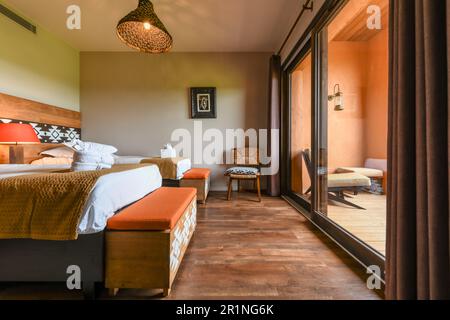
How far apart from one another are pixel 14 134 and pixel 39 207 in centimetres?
172

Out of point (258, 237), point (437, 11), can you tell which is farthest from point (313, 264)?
point (437, 11)

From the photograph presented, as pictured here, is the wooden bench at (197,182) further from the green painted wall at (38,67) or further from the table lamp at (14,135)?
the green painted wall at (38,67)

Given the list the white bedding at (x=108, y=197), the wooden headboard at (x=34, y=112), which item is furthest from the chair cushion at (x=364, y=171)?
the wooden headboard at (x=34, y=112)

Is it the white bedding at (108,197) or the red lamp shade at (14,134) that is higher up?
the red lamp shade at (14,134)

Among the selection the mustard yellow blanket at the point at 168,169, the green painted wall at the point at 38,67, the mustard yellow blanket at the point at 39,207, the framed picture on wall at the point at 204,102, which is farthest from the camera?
the framed picture on wall at the point at 204,102

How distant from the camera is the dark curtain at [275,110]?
352 cm

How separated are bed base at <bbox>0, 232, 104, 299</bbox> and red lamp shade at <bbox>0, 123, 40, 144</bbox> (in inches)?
62.4

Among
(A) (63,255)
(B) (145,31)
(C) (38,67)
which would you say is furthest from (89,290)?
(C) (38,67)

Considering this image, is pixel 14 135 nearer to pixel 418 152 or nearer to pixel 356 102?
pixel 418 152

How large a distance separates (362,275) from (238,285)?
0.83m

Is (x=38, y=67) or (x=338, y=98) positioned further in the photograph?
(x=38, y=67)

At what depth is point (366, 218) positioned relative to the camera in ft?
6.58

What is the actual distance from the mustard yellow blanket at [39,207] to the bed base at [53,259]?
7cm

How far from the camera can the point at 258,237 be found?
1856 mm
